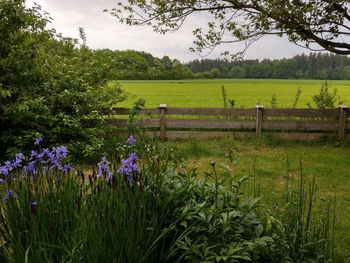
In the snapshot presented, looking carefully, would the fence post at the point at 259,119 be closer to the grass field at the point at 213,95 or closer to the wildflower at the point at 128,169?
the grass field at the point at 213,95

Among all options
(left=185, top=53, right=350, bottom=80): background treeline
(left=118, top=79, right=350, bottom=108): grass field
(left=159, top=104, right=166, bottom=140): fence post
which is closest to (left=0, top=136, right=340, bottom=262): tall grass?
(left=159, top=104, right=166, bottom=140): fence post

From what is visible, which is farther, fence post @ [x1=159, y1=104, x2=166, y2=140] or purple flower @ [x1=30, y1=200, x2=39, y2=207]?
fence post @ [x1=159, y1=104, x2=166, y2=140]

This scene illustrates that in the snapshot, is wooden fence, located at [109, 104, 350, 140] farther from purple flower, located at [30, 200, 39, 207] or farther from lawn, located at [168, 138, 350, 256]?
purple flower, located at [30, 200, 39, 207]

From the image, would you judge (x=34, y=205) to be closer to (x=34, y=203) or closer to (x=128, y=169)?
(x=34, y=203)

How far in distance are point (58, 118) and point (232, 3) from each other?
4608mm

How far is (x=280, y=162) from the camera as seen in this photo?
8.29 meters

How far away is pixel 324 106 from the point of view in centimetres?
1145

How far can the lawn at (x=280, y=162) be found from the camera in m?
5.91

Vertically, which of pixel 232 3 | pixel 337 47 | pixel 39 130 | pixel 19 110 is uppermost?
pixel 232 3

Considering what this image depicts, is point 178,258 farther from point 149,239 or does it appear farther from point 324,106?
point 324,106

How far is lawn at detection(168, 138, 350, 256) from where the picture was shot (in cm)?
591

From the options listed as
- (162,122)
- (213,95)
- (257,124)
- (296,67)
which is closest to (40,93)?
Result: (162,122)

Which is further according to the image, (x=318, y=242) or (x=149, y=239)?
(x=318, y=242)

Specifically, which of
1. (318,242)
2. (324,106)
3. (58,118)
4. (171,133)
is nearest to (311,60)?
(324,106)
